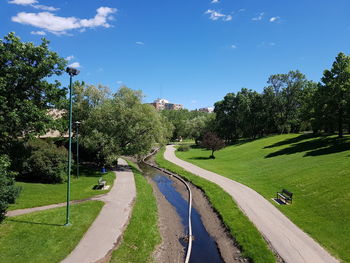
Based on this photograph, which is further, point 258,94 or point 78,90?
point 258,94

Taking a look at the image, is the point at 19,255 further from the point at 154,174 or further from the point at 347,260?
the point at 154,174

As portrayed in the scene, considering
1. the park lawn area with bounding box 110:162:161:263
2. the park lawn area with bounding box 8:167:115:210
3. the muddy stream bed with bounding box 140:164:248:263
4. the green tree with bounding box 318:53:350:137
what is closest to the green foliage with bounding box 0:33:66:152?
the park lawn area with bounding box 8:167:115:210

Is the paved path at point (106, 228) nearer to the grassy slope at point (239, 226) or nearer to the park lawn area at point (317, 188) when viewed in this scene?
the grassy slope at point (239, 226)

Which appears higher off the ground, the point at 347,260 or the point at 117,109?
the point at 117,109

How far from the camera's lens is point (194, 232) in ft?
50.4

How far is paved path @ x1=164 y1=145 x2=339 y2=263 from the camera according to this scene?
36.1ft

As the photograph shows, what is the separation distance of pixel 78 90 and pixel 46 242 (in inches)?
1062

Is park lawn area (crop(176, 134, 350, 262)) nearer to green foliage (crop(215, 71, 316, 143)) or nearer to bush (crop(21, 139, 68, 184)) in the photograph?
bush (crop(21, 139, 68, 184))

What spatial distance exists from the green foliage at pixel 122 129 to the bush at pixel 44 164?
558 cm

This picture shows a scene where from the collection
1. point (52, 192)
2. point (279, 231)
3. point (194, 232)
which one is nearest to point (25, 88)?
point (52, 192)

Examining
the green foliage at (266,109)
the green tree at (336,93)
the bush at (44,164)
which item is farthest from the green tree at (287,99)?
the bush at (44,164)

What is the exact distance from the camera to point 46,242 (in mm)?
11547

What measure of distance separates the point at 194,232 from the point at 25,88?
19.5m

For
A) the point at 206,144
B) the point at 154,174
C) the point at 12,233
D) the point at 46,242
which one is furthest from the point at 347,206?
the point at 206,144
